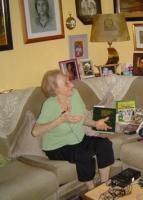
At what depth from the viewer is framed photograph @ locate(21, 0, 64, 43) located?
11.0 ft

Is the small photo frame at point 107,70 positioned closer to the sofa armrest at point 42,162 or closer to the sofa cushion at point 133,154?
the sofa cushion at point 133,154

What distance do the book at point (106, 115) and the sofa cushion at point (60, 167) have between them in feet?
1.72

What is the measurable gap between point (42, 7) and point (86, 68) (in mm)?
790

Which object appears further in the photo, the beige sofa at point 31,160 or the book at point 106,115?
the book at point 106,115

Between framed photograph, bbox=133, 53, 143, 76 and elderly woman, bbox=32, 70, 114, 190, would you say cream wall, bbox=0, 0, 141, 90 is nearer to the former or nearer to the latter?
framed photograph, bbox=133, 53, 143, 76

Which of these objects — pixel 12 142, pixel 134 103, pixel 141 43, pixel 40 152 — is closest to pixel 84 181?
pixel 40 152

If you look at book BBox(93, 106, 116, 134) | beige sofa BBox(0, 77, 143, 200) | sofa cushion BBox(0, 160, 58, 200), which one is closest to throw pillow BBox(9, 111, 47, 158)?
beige sofa BBox(0, 77, 143, 200)

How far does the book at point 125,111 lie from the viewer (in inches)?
135

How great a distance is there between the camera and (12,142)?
2.95m

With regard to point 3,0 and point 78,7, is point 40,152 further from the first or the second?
point 78,7

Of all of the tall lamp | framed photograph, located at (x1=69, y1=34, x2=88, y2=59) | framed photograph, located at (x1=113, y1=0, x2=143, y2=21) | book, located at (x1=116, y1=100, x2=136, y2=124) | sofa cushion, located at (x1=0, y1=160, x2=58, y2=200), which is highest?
framed photograph, located at (x1=113, y1=0, x2=143, y2=21)

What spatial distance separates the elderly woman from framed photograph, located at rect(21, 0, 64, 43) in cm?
75

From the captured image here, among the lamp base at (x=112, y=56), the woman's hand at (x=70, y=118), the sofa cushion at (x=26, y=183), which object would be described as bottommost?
the sofa cushion at (x=26, y=183)

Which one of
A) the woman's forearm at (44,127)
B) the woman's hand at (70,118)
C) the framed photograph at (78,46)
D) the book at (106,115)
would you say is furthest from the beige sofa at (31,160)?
the framed photograph at (78,46)
